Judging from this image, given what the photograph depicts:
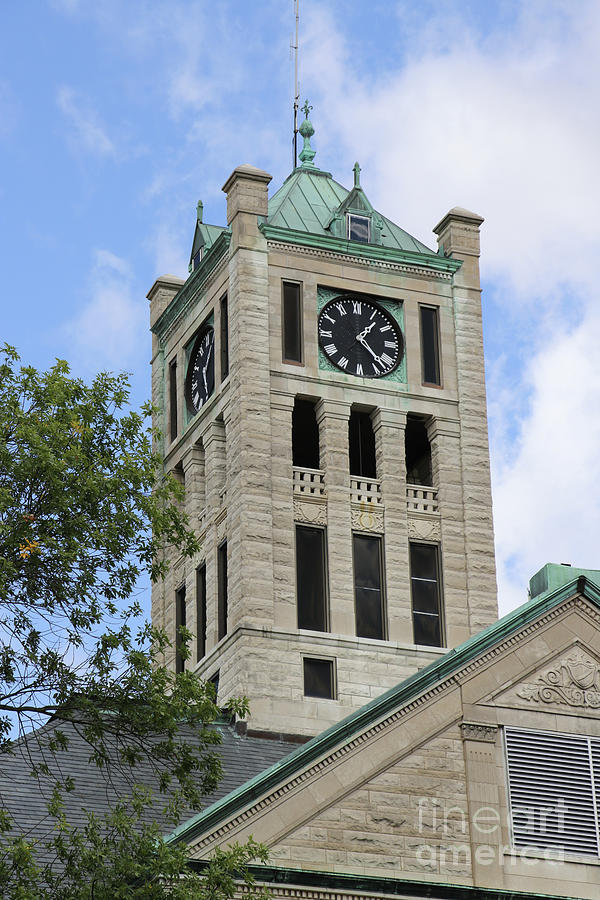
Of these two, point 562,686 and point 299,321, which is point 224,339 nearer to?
point 299,321

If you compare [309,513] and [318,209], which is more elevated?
[318,209]

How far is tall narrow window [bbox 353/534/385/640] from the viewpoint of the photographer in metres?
53.5

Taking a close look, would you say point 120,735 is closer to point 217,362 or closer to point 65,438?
point 65,438

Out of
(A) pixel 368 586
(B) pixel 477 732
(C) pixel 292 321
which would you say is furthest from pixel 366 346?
(B) pixel 477 732

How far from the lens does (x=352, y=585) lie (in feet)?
176

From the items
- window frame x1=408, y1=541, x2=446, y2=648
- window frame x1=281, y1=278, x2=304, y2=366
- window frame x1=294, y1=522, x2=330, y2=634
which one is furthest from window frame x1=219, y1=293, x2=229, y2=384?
window frame x1=408, y1=541, x2=446, y2=648

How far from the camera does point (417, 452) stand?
5862 cm

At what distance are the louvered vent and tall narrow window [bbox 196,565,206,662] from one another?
1899 cm

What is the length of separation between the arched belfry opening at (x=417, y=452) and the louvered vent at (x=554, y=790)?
819 inches

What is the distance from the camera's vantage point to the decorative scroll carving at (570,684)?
37344mm

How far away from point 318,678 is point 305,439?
9310mm

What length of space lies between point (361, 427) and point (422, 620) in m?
6.22

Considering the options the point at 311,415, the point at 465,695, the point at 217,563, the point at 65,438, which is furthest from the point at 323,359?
the point at 65,438

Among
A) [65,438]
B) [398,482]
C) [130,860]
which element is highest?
[398,482]
